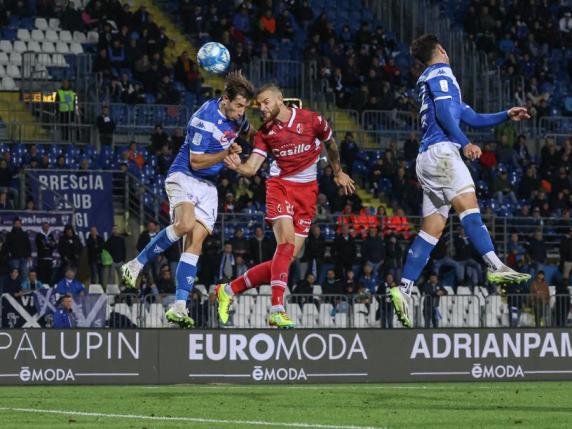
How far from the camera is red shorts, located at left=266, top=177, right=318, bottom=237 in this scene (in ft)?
52.4

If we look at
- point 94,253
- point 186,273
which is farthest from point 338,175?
point 94,253

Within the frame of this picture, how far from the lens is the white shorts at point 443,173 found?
1484cm

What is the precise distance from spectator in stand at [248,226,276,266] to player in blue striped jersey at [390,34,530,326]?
40.9ft

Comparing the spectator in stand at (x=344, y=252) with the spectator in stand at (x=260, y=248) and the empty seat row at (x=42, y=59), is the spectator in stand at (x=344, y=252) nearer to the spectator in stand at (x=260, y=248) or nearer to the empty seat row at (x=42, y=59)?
the spectator in stand at (x=260, y=248)

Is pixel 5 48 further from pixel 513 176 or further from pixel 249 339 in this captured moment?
pixel 249 339

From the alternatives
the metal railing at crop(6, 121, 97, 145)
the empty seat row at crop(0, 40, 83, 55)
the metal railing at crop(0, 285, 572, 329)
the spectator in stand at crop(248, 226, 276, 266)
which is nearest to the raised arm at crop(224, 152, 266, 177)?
the metal railing at crop(0, 285, 572, 329)

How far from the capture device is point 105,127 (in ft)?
102

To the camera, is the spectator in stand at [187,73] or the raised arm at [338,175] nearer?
the raised arm at [338,175]

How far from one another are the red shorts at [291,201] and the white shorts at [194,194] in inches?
29.0

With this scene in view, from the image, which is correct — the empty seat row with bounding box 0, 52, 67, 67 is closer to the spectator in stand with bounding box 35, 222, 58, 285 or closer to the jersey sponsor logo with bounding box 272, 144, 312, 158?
the spectator in stand with bounding box 35, 222, 58, 285

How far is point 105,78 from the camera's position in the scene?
3291 cm

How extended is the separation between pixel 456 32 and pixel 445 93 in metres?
24.5

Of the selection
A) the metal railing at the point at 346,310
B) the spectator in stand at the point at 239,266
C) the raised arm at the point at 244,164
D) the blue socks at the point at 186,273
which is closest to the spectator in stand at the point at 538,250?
the metal railing at the point at 346,310

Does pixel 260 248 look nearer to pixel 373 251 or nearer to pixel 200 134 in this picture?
pixel 373 251
